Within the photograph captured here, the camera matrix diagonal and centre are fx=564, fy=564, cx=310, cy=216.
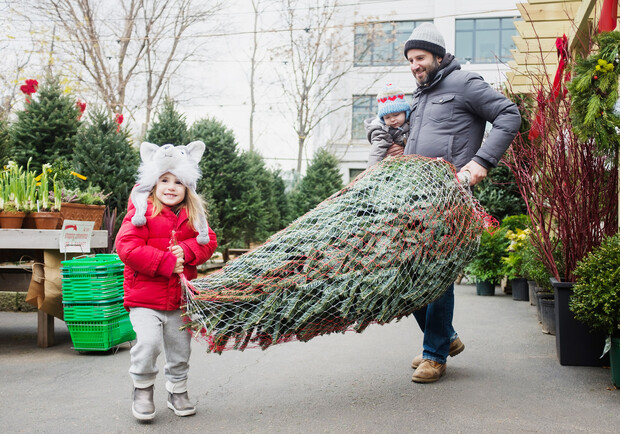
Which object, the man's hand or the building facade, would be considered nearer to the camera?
the man's hand

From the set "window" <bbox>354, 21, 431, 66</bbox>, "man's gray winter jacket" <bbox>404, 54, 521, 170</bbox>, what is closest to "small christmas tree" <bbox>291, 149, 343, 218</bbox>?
"window" <bbox>354, 21, 431, 66</bbox>

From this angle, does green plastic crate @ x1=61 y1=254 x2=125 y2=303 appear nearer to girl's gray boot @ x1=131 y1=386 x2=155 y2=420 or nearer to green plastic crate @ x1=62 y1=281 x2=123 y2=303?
green plastic crate @ x1=62 y1=281 x2=123 y2=303

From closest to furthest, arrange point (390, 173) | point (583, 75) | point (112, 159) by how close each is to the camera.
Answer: point (390, 173) < point (583, 75) < point (112, 159)

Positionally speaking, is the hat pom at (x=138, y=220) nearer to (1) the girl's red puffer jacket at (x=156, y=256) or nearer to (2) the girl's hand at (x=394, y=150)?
(1) the girl's red puffer jacket at (x=156, y=256)

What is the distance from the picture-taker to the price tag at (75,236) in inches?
192

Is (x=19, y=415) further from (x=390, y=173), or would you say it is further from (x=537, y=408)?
(x=537, y=408)

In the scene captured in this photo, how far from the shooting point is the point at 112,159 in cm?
813

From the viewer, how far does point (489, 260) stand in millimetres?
8844

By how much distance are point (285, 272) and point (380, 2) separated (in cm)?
2682

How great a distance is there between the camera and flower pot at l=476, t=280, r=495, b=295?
29.1ft

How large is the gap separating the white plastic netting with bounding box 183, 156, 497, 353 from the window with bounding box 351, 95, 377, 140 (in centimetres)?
2449

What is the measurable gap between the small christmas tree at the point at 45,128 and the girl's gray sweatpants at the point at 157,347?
604 centimetres

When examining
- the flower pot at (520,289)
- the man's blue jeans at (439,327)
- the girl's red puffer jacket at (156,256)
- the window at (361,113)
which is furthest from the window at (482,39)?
the girl's red puffer jacket at (156,256)

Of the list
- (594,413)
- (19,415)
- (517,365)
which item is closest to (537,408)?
(594,413)
